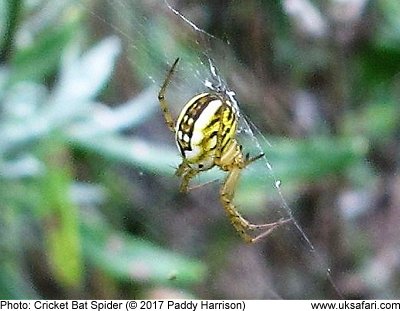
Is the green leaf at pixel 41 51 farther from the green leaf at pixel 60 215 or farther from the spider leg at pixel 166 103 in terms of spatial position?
the spider leg at pixel 166 103

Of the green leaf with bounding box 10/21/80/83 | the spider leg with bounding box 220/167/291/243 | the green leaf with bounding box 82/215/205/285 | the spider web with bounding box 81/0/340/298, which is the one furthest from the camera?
the green leaf with bounding box 82/215/205/285

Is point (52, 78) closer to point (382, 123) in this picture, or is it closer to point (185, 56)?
point (185, 56)

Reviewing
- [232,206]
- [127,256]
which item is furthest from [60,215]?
[232,206]

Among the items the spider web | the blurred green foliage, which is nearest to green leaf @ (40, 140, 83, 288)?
the blurred green foliage

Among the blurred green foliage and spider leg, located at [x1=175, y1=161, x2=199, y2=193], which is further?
the blurred green foliage

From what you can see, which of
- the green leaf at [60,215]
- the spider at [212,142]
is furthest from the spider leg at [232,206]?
the green leaf at [60,215]

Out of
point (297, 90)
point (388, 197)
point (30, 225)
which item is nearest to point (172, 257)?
point (30, 225)
